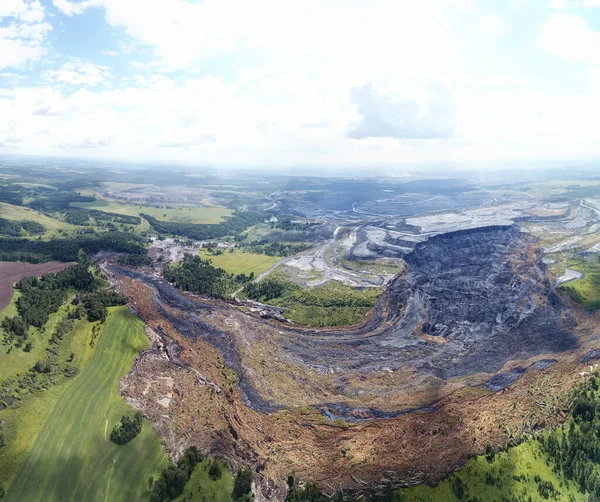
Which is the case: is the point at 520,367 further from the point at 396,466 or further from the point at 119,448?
the point at 119,448

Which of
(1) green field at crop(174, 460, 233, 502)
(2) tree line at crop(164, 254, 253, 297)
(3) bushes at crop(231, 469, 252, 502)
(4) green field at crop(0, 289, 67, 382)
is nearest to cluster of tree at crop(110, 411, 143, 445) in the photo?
(1) green field at crop(174, 460, 233, 502)

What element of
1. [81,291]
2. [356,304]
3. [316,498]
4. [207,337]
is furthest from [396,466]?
[81,291]

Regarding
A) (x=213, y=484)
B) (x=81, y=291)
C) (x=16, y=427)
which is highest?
(x=81, y=291)

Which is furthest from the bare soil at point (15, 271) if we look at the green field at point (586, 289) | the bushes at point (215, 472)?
the green field at point (586, 289)

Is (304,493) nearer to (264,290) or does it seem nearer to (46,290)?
(264,290)

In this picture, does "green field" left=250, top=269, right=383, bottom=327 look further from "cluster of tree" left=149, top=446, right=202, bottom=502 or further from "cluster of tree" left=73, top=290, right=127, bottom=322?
"cluster of tree" left=149, top=446, right=202, bottom=502

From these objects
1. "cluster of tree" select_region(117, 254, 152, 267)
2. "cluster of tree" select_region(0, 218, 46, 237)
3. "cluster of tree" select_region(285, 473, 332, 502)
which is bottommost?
"cluster of tree" select_region(285, 473, 332, 502)

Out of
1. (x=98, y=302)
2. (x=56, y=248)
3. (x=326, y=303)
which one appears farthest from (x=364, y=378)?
(x=56, y=248)
